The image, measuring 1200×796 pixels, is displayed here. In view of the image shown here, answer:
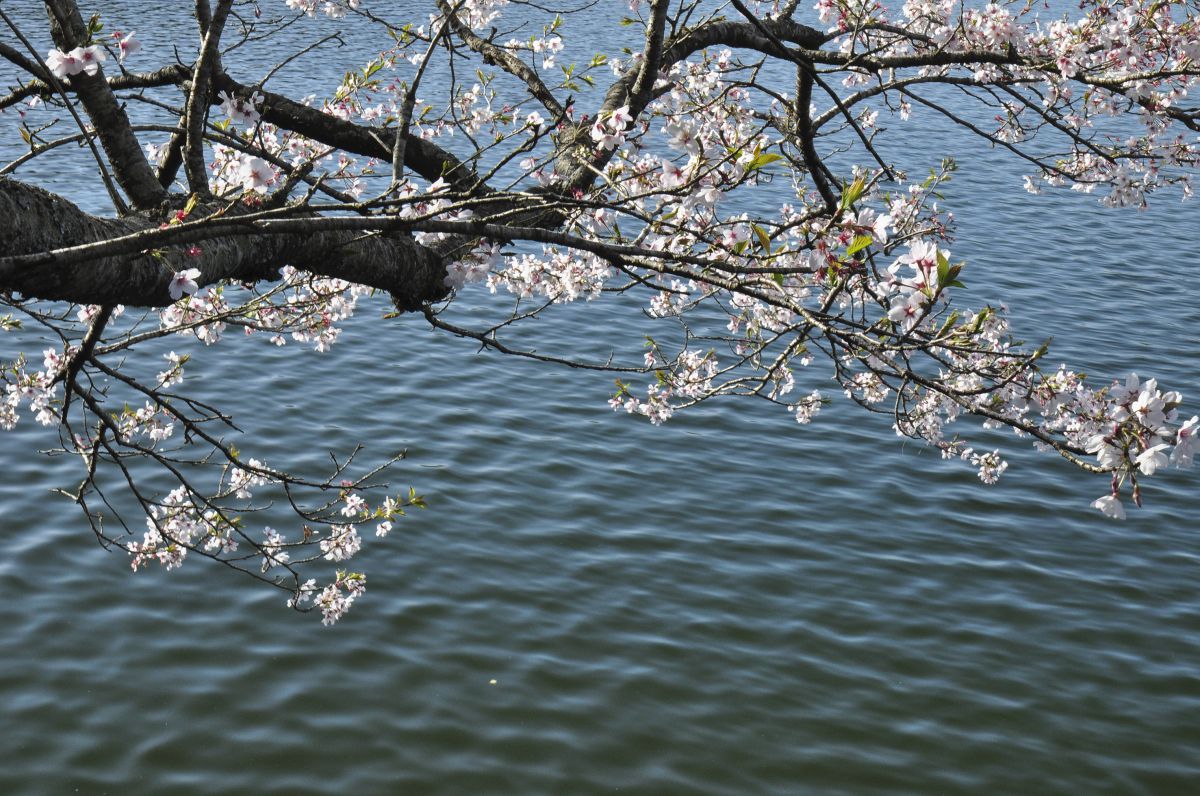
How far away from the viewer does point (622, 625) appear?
9320 millimetres

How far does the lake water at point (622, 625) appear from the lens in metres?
7.84

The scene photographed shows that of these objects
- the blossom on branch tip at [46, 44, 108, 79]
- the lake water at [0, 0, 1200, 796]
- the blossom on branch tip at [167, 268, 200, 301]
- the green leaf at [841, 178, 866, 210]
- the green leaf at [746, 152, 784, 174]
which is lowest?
the lake water at [0, 0, 1200, 796]

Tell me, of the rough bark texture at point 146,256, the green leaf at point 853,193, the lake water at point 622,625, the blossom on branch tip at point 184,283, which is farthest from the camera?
the lake water at point 622,625

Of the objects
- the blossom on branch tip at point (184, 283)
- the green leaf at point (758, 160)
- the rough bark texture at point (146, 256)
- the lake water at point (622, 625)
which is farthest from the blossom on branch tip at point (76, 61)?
the lake water at point (622, 625)

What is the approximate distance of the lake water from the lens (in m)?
7.84

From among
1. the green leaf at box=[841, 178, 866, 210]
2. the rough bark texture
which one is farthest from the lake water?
the green leaf at box=[841, 178, 866, 210]

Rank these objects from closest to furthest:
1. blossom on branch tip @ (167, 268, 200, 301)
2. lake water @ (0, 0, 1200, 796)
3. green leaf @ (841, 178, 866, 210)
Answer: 1. blossom on branch tip @ (167, 268, 200, 301)
2. green leaf @ (841, 178, 866, 210)
3. lake water @ (0, 0, 1200, 796)

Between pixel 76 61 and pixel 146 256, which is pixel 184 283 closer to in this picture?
pixel 146 256

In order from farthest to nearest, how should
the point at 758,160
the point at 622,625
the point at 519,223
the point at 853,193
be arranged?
the point at 622,625
the point at 519,223
the point at 758,160
the point at 853,193

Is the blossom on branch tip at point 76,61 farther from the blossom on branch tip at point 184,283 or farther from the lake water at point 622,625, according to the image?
the lake water at point 622,625

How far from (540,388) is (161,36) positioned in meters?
21.3

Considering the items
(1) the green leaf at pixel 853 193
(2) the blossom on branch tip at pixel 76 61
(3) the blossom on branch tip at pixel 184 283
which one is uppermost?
(2) the blossom on branch tip at pixel 76 61

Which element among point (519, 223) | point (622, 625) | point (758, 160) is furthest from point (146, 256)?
point (622, 625)

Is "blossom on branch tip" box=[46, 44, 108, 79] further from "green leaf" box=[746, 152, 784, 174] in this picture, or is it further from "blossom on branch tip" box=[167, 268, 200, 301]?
"green leaf" box=[746, 152, 784, 174]
